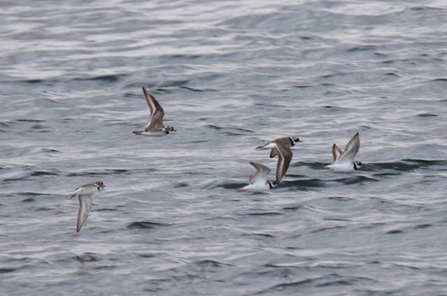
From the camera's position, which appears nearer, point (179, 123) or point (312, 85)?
point (179, 123)

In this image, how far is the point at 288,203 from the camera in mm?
18859

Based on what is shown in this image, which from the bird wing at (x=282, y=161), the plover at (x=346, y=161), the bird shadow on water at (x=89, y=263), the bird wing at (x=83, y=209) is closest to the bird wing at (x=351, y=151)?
the plover at (x=346, y=161)

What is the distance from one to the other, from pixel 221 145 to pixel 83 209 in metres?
5.27

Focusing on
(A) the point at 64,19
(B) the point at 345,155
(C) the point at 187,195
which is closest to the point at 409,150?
(B) the point at 345,155

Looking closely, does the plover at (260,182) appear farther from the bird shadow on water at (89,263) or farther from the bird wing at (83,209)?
the bird shadow on water at (89,263)

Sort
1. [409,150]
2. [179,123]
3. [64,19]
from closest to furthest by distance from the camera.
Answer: [409,150], [179,123], [64,19]

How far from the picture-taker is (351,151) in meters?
18.9

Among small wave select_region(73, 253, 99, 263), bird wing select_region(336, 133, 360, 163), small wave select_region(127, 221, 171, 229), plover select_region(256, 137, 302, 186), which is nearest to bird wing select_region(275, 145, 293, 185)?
plover select_region(256, 137, 302, 186)

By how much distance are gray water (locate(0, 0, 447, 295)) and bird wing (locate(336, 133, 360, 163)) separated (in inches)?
24.7

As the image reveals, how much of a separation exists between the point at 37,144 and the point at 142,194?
369cm

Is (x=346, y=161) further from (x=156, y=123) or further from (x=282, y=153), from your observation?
(x=156, y=123)

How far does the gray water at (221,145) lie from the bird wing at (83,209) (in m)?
0.35

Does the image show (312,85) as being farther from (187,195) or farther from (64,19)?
(64,19)

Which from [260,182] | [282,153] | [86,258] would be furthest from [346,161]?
[86,258]
